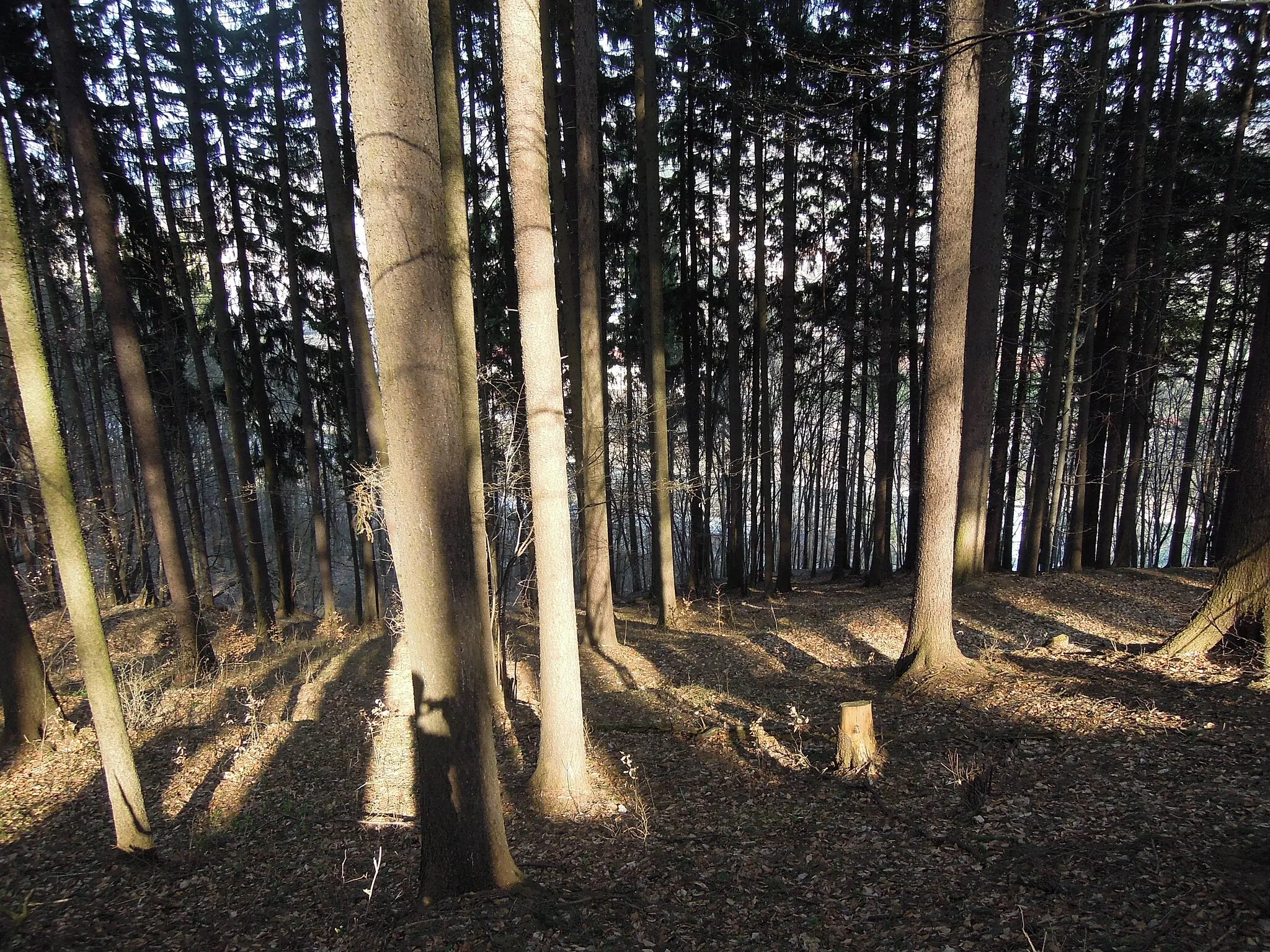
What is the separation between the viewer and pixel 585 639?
37.1 ft

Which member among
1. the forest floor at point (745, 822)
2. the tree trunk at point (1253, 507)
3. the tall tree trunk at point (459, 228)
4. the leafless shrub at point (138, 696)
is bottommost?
the leafless shrub at point (138, 696)

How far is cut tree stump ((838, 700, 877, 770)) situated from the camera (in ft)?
18.0

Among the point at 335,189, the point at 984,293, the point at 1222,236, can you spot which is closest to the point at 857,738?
the point at 984,293

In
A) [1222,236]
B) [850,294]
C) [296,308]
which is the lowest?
[296,308]

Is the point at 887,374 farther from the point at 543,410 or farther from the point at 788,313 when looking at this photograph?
the point at 543,410

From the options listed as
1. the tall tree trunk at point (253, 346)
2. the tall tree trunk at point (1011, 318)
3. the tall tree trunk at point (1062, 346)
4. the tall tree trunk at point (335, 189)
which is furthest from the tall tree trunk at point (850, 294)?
the tall tree trunk at point (253, 346)

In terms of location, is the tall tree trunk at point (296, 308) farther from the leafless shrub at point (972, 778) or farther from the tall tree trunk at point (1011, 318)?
the tall tree trunk at point (1011, 318)

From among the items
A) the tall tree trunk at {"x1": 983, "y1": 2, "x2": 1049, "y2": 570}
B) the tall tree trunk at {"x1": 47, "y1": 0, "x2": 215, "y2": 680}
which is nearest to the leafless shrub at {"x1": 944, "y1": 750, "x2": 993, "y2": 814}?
the tall tree trunk at {"x1": 983, "y1": 2, "x2": 1049, "y2": 570}

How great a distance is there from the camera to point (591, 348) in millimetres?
10188

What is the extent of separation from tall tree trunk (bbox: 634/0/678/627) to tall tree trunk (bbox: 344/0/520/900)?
7.61 m

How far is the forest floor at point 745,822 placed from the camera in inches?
140

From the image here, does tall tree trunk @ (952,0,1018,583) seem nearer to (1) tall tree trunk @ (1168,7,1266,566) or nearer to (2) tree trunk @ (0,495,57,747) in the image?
(1) tall tree trunk @ (1168,7,1266,566)

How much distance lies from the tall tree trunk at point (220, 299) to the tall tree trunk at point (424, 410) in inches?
432

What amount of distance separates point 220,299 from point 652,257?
9.45m
